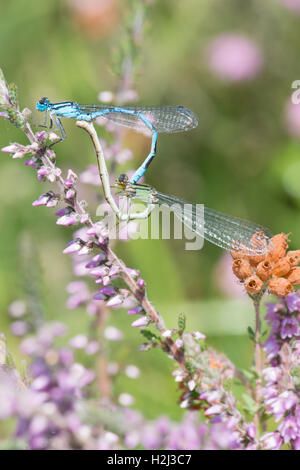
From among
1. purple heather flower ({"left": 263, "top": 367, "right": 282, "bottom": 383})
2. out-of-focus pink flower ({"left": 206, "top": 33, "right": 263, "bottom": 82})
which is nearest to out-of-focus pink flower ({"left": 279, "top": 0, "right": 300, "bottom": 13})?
out-of-focus pink flower ({"left": 206, "top": 33, "right": 263, "bottom": 82})

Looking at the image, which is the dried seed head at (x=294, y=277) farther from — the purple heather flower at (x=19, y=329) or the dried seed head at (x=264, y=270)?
the purple heather flower at (x=19, y=329)

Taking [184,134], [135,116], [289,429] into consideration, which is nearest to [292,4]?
[184,134]

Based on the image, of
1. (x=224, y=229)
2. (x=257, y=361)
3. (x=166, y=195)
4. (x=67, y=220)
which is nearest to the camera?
(x=67, y=220)

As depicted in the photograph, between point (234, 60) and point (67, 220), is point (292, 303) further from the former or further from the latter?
point (234, 60)

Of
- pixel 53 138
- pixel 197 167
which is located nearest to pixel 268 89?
pixel 197 167

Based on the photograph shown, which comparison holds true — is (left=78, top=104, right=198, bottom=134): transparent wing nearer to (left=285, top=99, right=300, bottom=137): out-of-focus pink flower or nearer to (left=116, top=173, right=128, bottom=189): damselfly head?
(left=116, top=173, right=128, bottom=189): damselfly head

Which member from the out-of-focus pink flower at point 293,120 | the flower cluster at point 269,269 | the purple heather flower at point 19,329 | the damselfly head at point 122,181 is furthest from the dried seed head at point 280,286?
the out-of-focus pink flower at point 293,120

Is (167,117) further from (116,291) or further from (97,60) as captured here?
(97,60)
